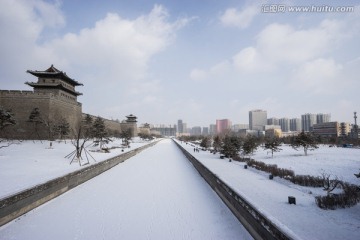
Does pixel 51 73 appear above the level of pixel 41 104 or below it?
above

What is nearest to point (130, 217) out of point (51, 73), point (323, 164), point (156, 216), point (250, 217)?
point (156, 216)

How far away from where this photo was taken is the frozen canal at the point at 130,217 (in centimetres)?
555

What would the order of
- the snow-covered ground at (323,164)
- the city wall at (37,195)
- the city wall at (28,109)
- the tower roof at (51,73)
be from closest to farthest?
the city wall at (37,195)
the snow-covered ground at (323,164)
the city wall at (28,109)
the tower roof at (51,73)

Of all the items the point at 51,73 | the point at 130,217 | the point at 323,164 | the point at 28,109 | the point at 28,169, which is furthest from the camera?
the point at 51,73

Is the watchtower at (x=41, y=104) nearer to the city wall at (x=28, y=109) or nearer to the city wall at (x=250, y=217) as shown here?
the city wall at (x=28, y=109)

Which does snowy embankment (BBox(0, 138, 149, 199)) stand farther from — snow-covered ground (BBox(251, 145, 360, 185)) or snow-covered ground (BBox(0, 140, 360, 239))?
snow-covered ground (BBox(251, 145, 360, 185))

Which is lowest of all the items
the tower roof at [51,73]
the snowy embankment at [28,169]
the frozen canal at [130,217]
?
the frozen canal at [130,217]

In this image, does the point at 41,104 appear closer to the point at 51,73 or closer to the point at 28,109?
the point at 28,109

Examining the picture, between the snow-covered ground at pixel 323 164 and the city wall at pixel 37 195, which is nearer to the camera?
the city wall at pixel 37 195

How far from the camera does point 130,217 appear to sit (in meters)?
6.66

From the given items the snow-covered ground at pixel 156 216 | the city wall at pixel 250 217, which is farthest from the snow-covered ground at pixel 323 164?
the city wall at pixel 250 217

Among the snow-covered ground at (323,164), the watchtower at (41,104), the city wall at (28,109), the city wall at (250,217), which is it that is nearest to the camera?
the city wall at (250,217)

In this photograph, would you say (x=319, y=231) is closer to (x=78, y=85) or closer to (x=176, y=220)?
(x=176, y=220)

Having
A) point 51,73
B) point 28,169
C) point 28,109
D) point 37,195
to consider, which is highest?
point 51,73
